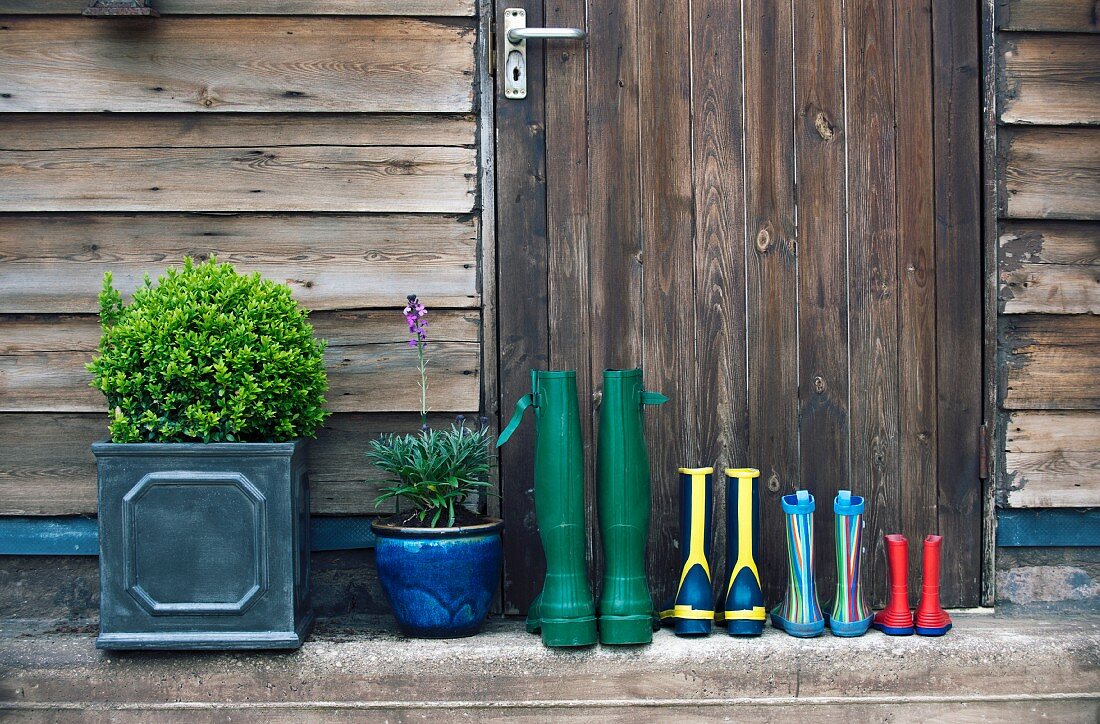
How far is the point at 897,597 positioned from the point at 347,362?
4.39 ft

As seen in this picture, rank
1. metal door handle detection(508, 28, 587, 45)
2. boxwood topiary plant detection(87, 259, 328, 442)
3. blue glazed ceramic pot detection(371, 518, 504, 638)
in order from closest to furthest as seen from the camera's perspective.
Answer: boxwood topiary plant detection(87, 259, 328, 442)
blue glazed ceramic pot detection(371, 518, 504, 638)
metal door handle detection(508, 28, 587, 45)

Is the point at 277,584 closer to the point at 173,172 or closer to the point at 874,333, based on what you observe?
the point at 173,172

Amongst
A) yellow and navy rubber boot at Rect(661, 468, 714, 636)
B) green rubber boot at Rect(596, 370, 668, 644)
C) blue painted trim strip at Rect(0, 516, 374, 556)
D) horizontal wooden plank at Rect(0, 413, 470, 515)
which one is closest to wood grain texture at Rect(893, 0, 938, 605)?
yellow and navy rubber boot at Rect(661, 468, 714, 636)

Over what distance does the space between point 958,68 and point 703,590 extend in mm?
1369

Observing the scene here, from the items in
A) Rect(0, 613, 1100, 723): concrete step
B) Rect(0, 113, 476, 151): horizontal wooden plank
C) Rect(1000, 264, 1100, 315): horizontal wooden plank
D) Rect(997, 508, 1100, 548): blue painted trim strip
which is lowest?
Rect(0, 613, 1100, 723): concrete step

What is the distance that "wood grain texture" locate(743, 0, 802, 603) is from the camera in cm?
237

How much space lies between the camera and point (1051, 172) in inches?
92.6

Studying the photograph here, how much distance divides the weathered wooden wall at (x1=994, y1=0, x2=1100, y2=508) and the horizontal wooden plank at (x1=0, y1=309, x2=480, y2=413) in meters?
1.28

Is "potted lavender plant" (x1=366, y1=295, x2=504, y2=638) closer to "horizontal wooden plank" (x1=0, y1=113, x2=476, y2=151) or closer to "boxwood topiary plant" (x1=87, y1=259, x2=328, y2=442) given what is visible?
Result: "boxwood topiary plant" (x1=87, y1=259, x2=328, y2=442)

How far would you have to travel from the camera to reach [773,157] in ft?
7.79

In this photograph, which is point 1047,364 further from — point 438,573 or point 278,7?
point 278,7

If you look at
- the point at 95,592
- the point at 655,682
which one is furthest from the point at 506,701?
the point at 95,592

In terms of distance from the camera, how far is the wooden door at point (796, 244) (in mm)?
2359

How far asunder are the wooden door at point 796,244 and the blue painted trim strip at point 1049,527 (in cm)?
7
